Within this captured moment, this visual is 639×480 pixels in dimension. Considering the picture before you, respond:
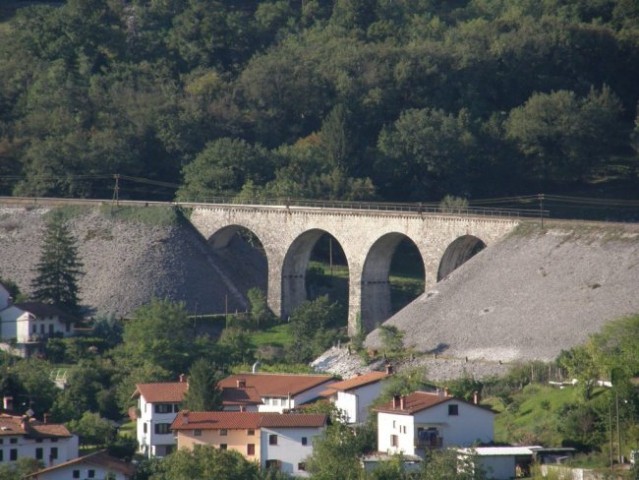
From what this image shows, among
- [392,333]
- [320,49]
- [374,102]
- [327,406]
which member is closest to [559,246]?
[392,333]

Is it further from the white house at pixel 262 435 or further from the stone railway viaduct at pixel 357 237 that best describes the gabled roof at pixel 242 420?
the stone railway viaduct at pixel 357 237

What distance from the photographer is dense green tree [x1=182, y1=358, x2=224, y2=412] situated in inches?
2985

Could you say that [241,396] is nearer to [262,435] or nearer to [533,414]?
[262,435]

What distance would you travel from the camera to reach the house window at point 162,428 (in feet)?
248

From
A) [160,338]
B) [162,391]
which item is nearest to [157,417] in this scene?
[162,391]

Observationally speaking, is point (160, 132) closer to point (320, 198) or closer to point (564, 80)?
point (320, 198)

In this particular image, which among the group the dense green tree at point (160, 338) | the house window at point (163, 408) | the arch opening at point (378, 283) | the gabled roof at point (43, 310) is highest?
the arch opening at point (378, 283)

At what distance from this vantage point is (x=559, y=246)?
9300 cm

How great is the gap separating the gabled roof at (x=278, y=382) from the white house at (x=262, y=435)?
22.2ft

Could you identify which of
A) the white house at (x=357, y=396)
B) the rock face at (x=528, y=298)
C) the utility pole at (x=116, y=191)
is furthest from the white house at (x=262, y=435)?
the utility pole at (x=116, y=191)

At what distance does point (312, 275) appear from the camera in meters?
112

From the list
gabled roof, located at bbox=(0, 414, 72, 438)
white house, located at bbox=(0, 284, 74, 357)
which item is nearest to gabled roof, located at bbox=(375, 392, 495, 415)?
gabled roof, located at bbox=(0, 414, 72, 438)

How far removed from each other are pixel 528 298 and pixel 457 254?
32.0 feet

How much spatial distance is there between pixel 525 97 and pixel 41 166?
99.8 ft
